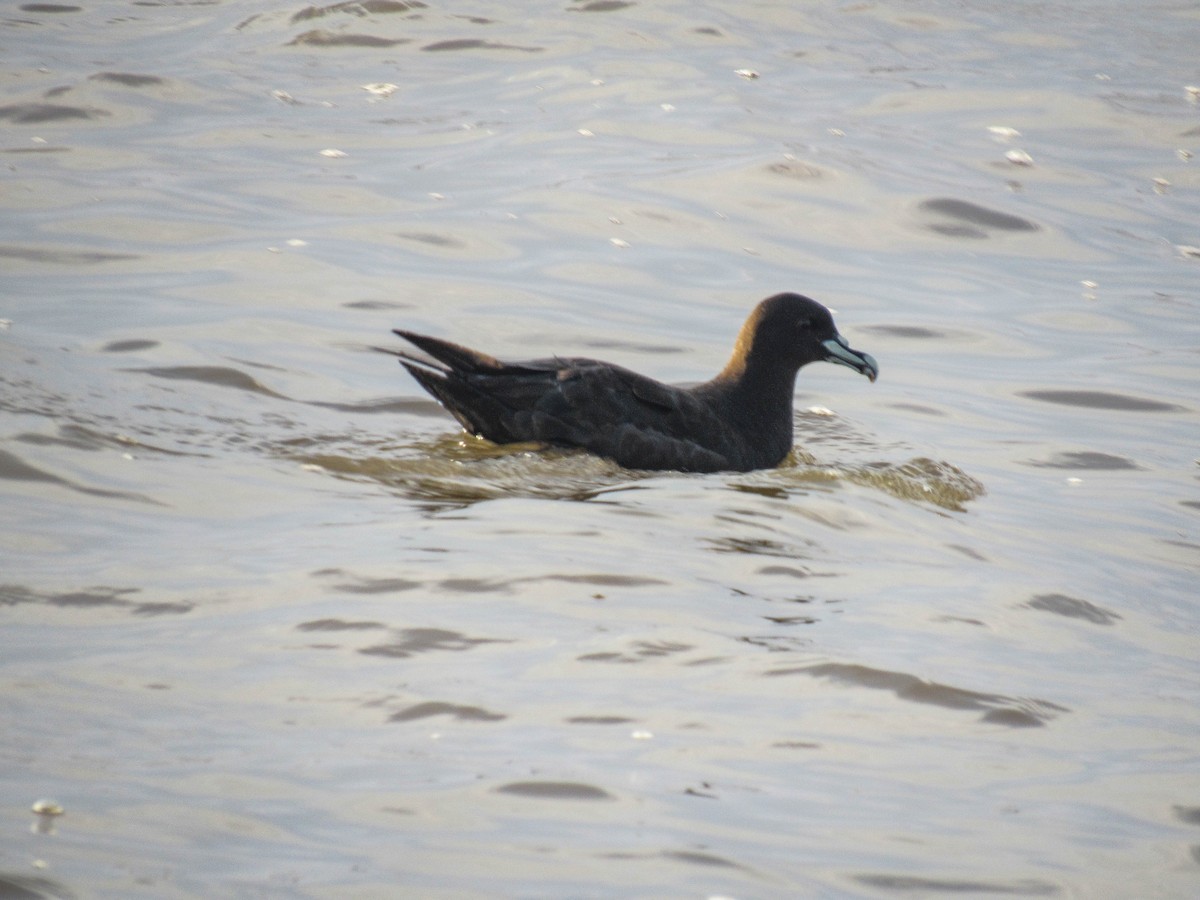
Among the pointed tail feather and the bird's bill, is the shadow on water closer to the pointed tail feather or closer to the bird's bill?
the pointed tail feather

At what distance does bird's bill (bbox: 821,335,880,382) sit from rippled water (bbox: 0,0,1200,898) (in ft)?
1.54

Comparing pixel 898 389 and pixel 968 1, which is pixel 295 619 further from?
pixel 968 1

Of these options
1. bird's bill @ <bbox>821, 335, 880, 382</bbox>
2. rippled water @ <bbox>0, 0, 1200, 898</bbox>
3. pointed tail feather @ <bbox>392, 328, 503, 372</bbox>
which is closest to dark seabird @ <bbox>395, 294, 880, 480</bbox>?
pointed tail feather @ <bbox>392, 328, 503, 372</bbox>

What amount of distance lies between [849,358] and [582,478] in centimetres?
198

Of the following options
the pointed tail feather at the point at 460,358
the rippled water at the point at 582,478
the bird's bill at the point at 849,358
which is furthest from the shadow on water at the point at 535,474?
the bird's bill at the point at 849,358

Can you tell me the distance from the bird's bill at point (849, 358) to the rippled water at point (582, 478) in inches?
18.4

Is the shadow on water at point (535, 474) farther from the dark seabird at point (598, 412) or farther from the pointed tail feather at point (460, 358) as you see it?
the pointed tail feather at point (460, 358)

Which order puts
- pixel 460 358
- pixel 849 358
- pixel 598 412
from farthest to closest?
pixel 849 358, pixel 460 358, pixel 598 412

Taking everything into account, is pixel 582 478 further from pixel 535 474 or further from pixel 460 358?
pixel 460 358

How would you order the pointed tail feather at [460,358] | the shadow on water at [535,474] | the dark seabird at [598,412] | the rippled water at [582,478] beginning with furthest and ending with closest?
the pointed tail feather at [460,358] → the dark seabird at [598,412] → the shadow on water at [535,474] → the rippled water at [582,478]

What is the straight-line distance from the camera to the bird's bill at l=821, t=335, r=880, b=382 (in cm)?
911

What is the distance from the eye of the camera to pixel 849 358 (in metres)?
9.16

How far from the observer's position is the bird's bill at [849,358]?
911 cm

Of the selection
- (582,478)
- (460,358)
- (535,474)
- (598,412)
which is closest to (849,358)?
(598,412)
